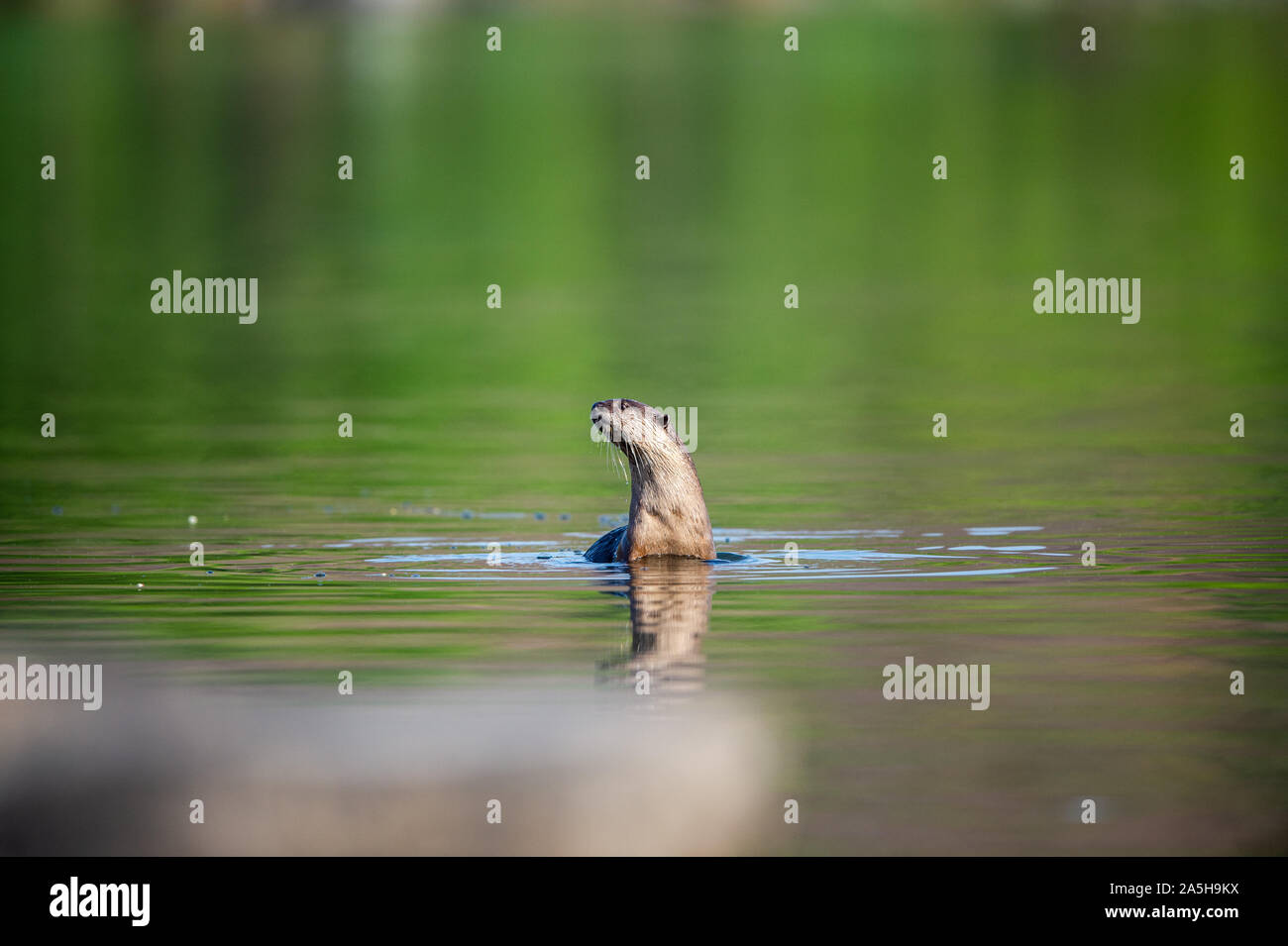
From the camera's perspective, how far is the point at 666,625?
15.1 meters

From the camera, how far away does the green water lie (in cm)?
1322

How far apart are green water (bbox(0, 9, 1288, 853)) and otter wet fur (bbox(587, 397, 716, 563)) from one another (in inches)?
21.2

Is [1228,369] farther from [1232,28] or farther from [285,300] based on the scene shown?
[1232,28]

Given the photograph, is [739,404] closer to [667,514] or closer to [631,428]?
[631,428]

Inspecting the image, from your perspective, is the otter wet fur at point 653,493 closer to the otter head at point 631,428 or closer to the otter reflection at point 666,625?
the otter head at point 631,428

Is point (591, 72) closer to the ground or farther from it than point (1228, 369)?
farther from it

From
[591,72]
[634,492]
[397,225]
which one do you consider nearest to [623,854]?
[634,492]

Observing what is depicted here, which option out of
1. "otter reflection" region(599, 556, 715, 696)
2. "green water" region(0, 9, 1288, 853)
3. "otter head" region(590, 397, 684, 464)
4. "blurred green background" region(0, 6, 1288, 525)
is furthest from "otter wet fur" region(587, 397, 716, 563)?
"blurred green background" region(0, 6, 1288, 525)

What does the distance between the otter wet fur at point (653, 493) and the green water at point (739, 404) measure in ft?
1.77

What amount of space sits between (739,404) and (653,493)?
35.6ft

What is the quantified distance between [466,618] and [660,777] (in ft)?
13.7

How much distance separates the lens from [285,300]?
134 feet

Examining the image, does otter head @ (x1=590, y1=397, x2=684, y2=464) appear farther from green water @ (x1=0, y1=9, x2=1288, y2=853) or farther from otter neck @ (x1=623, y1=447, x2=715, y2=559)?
green water @ (x1=0, y1=9, x2=1288, y2=853)
